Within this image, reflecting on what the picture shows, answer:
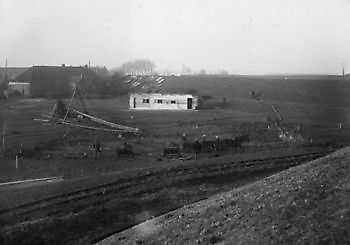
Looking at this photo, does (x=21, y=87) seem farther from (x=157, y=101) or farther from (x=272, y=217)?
(x=272, y=217)

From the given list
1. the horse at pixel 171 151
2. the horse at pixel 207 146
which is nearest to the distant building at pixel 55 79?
the horse at pixel 171 151

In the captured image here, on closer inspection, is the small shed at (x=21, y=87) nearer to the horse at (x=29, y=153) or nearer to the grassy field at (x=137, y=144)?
the grassy field at (x=137, y=144)

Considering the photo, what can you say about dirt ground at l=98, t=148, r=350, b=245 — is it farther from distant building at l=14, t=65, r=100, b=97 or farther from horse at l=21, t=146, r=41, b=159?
distant building at l=14, t=65, r=100, b=97

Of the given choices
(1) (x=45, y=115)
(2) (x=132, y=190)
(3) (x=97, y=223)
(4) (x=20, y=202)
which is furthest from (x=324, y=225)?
(1) (x=45, y=115)

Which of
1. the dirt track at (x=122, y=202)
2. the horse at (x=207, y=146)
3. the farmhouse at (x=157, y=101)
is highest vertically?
the farmhouse at (x=157, y=101)

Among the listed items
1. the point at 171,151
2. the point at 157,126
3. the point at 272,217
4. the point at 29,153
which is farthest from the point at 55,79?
the point at 272,217

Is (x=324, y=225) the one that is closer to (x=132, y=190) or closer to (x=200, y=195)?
(x=200, y=195)
